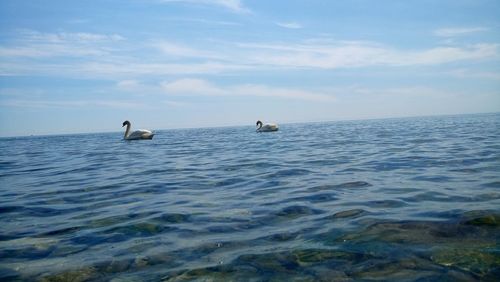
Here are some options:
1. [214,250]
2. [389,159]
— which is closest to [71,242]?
[214,250]

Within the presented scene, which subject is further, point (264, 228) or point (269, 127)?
point (269, 127)

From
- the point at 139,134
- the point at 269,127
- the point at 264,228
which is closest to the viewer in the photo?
the point at 264,228

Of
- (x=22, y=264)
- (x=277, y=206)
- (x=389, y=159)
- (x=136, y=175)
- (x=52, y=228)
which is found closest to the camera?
(x=22, y=264)

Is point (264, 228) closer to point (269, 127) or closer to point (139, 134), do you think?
point (139, 134)

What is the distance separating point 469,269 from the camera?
398 centimetres

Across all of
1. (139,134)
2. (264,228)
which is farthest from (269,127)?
(264,228)

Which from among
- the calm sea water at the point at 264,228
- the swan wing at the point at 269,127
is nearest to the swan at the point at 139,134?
the swan wing at the point at 269,127

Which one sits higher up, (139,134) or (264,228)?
(139,134)

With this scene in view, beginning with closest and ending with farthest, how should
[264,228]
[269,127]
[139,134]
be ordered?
1. [264,228]
2. [139,134]
3. [269,127]

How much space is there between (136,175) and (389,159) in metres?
9.22

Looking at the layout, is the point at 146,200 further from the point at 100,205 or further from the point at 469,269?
the point at 469,269

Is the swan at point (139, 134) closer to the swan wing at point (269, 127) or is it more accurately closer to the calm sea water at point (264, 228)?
the swan wing at point (269, 127)

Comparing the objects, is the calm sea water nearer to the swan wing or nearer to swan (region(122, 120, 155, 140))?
swan (region(122, 120, 155, 140))

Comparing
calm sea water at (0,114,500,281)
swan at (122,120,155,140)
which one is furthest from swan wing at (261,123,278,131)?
calm sea water at (0,114,500,281)
